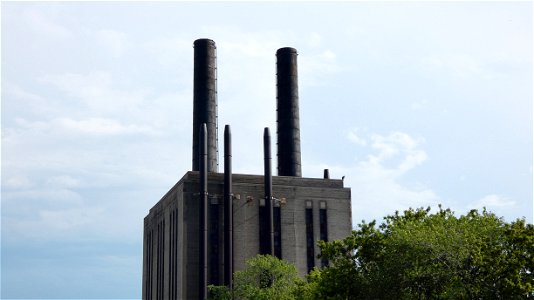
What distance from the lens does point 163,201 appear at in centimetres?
9712

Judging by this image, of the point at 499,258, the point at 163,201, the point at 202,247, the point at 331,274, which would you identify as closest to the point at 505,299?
the point at 499,258

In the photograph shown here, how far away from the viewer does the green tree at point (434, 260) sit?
138 ft

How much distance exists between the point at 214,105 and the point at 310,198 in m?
18.4

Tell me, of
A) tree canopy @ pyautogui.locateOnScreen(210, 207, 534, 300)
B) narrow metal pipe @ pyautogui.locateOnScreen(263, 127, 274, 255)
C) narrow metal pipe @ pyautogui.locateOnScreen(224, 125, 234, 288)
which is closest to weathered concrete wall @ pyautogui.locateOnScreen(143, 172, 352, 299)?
narrow metal pipe @ pyautogui.locateOnScreen(224, 125, 234, 288)

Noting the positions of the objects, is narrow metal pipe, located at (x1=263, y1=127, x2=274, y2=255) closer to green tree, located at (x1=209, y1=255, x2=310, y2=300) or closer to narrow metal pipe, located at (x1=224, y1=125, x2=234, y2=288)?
narrow metal pipe, located at (x1=224, y1=125, x2=234, y2=288)

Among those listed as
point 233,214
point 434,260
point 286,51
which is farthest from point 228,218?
point 434,260

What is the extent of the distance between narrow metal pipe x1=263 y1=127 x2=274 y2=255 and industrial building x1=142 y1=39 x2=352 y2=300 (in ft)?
0.28

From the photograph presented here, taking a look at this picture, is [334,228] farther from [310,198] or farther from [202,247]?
[202,247]

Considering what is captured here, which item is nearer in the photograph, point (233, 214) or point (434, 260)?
point (434, 260)

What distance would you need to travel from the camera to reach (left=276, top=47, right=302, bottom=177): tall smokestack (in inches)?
3868

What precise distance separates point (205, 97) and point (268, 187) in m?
17.6

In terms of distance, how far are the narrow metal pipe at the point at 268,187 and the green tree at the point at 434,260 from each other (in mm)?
34358

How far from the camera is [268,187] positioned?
3467 inches

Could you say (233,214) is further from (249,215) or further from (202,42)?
(202,42)
